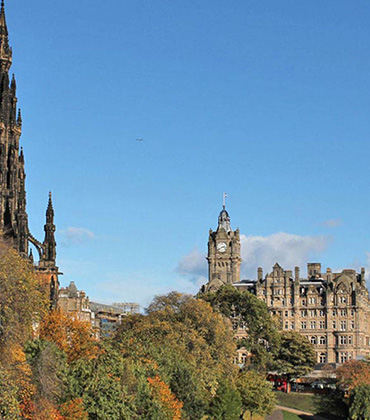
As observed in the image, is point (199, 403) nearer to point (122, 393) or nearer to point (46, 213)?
point (122, 393)

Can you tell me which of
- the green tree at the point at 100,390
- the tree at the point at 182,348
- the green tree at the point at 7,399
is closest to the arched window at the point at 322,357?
the tree at the point at 182,348

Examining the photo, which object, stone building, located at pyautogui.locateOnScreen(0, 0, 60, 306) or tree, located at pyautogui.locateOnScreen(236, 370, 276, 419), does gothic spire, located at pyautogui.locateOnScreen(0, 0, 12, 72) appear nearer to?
stone building, located at pyautogui.locateOnScreen(0, 0, 60, 306)

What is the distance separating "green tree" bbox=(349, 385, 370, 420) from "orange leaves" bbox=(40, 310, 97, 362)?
45.1 m

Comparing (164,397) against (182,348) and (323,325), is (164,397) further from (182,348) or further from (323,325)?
(323,325)

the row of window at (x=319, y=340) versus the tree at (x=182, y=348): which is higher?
the row of window at (x=319, y=340)

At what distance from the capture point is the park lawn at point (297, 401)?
12538cm

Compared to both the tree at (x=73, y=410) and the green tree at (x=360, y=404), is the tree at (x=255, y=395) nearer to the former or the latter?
the green tree at (x=360, y=404)

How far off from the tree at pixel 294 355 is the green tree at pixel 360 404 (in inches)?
1257

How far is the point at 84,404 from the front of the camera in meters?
55.6

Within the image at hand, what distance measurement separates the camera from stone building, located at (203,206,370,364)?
583ft

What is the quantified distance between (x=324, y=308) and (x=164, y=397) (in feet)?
385

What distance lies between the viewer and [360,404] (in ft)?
352

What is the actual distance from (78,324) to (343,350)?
11182cm

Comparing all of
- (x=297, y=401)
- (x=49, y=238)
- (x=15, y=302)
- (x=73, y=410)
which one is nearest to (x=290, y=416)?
(x=297, y=401)
